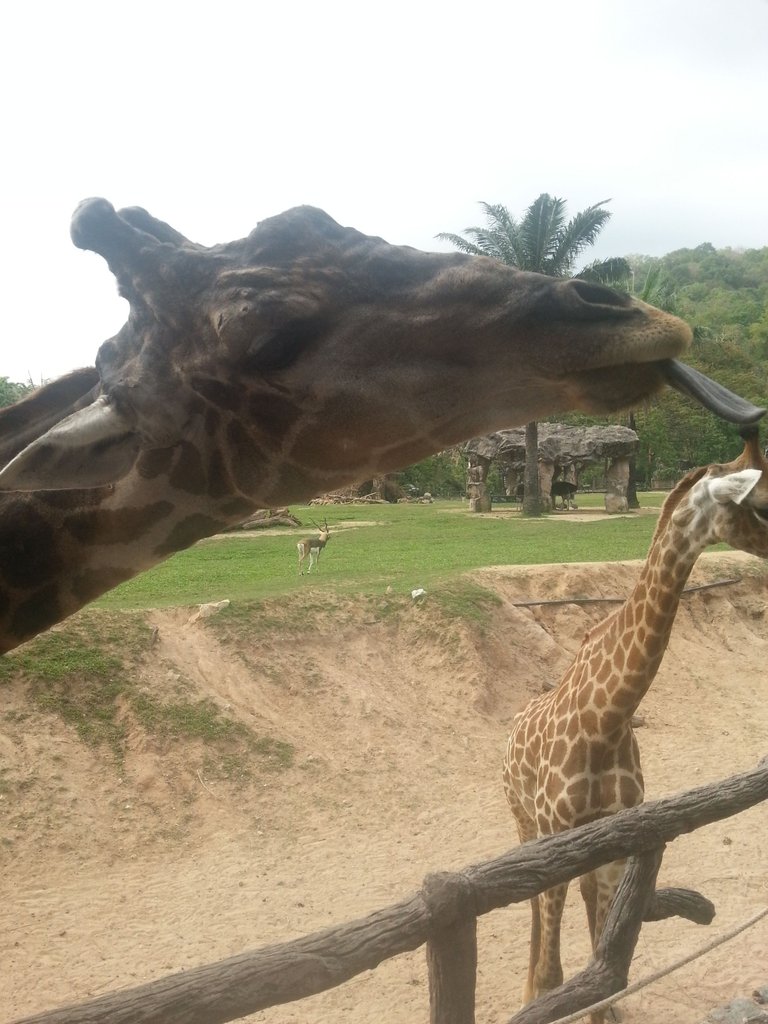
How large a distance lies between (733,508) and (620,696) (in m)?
1.17

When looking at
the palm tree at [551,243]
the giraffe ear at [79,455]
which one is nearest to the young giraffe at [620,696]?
the giraffe ear at [79,455]

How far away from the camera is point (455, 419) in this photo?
6.31ft

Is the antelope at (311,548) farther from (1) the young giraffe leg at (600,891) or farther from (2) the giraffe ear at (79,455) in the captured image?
(2) the giraffe ear at (79,455)

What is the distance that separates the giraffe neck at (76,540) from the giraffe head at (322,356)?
77 millimetres

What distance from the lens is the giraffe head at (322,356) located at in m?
1.79

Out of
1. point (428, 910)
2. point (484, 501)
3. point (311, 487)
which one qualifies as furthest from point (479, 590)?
point (484, 501)

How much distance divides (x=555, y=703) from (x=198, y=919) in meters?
3.15

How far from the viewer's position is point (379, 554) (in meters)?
14.1

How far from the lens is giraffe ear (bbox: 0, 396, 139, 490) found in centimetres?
166

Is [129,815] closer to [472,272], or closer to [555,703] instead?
[555,703]

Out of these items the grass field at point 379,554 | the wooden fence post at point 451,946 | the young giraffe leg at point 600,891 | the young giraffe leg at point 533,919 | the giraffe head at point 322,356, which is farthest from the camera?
the grass field at point 379,554

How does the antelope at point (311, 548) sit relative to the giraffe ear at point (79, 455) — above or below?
below

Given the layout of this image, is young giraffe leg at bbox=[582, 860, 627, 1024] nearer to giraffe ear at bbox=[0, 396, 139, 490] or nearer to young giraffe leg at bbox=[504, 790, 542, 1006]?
young giraffe leg at bbox=[504, 790, 542, 1006]

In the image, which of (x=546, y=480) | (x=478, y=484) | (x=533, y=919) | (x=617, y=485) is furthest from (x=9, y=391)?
(x=533, y=919)
